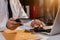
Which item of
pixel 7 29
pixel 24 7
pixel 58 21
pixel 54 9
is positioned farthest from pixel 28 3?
pixel 58 21

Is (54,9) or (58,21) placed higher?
(58,21)

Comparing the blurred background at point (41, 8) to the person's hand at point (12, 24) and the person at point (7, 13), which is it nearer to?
the person at point (7, 13)

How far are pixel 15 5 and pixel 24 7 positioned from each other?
0.12 m

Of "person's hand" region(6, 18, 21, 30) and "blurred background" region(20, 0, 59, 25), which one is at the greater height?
"person's hand" region(6, 18, 21, 30)

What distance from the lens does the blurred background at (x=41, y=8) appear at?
5.91 ft

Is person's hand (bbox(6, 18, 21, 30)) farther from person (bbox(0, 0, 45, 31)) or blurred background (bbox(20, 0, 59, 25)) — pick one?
blurred background (bbox(20, 0, 59, 25))

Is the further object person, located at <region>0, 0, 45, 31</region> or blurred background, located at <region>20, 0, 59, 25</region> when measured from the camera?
blurred background, located at <region>20, 0, 59, 25</region>

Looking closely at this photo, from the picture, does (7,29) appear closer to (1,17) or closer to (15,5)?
(1,17)

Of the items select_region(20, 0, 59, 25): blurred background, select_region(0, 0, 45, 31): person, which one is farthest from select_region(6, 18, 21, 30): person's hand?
select_region(20, 0, 59, 25): blurred background

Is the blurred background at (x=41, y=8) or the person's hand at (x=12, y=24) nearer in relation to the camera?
the person's hand at (x=12, y=24)

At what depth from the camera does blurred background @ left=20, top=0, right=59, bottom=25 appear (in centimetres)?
180

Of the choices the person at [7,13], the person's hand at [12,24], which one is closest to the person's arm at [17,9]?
the person at [7,13]

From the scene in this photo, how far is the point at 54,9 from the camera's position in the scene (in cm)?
203

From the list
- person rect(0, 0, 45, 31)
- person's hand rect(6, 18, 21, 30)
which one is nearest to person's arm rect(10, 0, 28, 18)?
person rect(0, 0, 45, 31)
